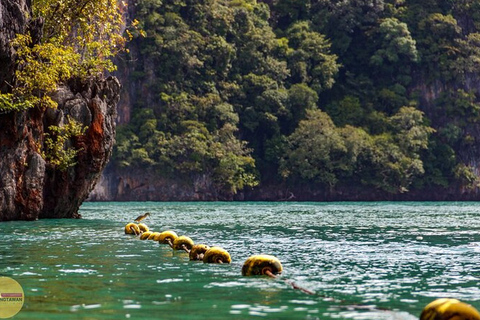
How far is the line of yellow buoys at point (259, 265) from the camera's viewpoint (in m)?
11.0

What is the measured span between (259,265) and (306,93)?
296 ft

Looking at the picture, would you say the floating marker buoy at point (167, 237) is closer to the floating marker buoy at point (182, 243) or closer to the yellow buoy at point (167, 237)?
the yellow buoy at point (167, 237)

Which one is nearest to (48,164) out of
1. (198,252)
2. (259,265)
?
(198,252)

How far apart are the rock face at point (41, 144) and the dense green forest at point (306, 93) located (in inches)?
1968

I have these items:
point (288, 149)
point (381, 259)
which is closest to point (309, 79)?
point (288, 149)

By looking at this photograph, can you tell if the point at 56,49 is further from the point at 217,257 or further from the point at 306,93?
the point at 306,93

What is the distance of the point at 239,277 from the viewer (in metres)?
17.5

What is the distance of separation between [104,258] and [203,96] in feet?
276

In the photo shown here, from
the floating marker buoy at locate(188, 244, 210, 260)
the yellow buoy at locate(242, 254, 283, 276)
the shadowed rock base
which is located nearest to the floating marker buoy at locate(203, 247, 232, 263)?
the floating marker buoy at locate(188, 244, 210, 260)

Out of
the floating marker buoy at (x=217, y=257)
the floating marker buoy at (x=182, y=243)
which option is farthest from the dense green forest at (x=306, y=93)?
the floating marker buoy at (x=217, y=257)

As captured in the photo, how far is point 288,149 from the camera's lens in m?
104

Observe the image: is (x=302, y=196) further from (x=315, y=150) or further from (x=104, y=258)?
(x=104, y=258)

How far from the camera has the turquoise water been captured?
1312 centimetres

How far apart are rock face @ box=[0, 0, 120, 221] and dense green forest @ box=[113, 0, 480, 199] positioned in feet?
164
